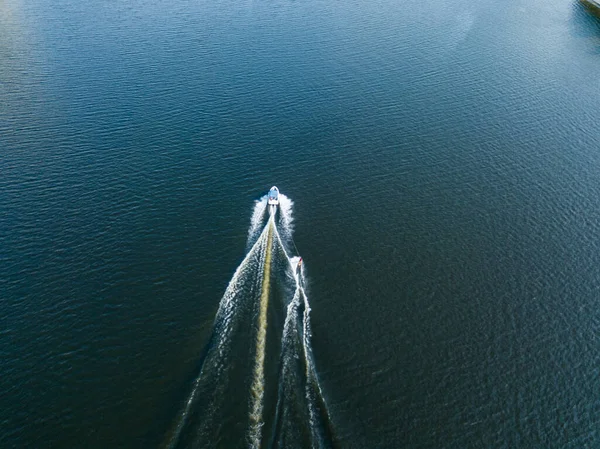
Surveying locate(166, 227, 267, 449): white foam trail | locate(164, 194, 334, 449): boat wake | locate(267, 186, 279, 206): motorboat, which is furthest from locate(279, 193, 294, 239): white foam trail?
locate(164, 194, 334, 449): boat wake

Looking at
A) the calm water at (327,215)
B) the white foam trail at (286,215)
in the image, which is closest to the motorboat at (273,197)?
the white foam trail at (286,215)

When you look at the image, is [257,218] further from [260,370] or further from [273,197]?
[260,370]

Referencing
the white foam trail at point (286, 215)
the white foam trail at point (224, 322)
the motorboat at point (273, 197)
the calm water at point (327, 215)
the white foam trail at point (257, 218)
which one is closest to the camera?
the white foam trail at point (224, 322)

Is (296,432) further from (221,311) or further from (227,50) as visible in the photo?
(227,50)

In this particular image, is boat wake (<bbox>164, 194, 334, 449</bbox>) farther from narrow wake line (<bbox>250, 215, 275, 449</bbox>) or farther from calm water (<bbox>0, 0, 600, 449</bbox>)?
calm water (<bbox>0, 0, 600, 449</bbox>)

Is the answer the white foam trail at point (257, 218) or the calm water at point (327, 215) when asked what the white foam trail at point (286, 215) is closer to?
the calm water at point (327, 215)

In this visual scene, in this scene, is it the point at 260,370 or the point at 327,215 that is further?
the point at 327,215

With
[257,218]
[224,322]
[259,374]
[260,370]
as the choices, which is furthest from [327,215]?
[259,374]
